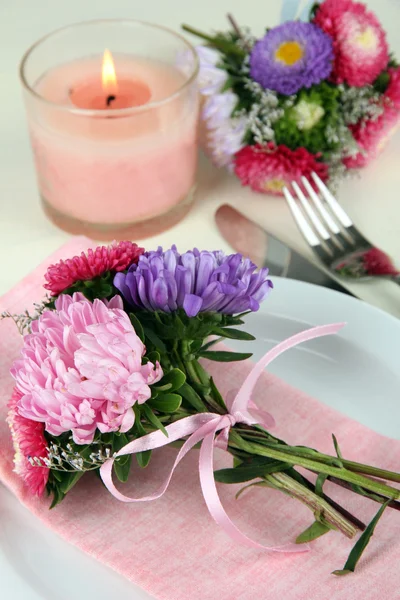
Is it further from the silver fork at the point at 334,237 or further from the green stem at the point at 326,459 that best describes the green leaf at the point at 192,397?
the silver fork at the point at 334,237

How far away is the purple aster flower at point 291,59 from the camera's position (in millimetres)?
772

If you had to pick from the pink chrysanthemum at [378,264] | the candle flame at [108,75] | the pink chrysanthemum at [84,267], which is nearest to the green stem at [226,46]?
the candle flame at [108,75]

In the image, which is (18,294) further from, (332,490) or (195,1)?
(195,1)

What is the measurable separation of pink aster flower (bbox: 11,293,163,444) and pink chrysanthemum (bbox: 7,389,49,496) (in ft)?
0.04

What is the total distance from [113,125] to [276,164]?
0.61 feet

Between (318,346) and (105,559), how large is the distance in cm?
25

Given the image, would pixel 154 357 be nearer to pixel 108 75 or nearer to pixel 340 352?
pixel 340 352

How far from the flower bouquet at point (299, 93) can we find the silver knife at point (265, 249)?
56 mm

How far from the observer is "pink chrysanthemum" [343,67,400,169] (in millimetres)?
825

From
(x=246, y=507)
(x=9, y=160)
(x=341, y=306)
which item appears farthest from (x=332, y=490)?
(x=9, y=160)

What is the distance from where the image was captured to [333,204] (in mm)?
775

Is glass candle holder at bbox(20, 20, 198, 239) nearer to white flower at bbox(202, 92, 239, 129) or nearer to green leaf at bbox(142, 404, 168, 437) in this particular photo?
white flower at bbox(202, 92, 239, 129)

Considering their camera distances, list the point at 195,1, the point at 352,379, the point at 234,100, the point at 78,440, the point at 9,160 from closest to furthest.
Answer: the point at 78,440
the point at 352,379
the point at 234,100
the point at 9,160
the point at 195,1

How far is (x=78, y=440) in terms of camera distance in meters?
0.44
